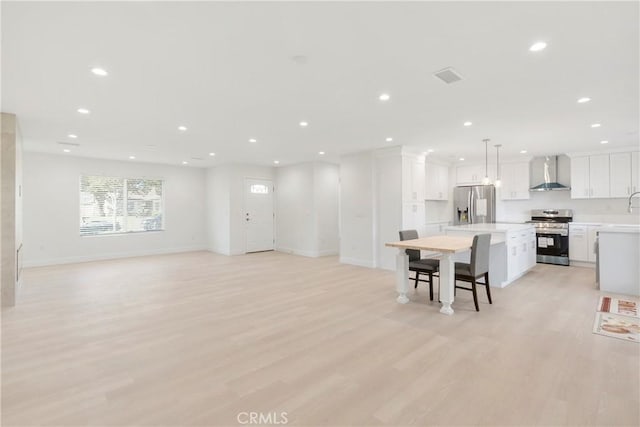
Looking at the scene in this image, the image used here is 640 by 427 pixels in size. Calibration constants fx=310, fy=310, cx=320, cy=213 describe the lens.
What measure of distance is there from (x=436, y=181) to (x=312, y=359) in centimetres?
664

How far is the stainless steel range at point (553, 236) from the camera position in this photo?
22.2 ft

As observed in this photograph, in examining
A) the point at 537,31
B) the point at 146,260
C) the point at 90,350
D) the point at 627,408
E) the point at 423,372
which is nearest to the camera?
the point at 627,408

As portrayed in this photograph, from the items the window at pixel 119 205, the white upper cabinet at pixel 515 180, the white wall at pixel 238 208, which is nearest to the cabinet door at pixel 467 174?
the white upper cabinet at pixel 515 180

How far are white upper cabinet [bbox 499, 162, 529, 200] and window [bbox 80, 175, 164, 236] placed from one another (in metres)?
9.31

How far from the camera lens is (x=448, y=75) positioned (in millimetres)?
2934

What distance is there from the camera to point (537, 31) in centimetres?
221

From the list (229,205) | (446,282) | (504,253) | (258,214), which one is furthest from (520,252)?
(229,205)

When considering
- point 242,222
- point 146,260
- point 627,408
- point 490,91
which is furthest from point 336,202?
point 627,408

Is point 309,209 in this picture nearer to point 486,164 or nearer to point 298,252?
point 298,252

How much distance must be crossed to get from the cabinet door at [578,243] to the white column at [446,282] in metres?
4.82

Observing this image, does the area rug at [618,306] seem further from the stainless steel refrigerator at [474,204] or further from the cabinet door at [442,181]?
the cabinet door at [442,181]

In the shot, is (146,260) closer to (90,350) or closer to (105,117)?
(105,117)

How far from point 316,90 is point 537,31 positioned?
1.94 metres

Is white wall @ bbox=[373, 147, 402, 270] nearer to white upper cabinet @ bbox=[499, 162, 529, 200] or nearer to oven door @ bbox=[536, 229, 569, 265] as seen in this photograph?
white upper cabinet @ bbox=[499, 162, 529, 200]
